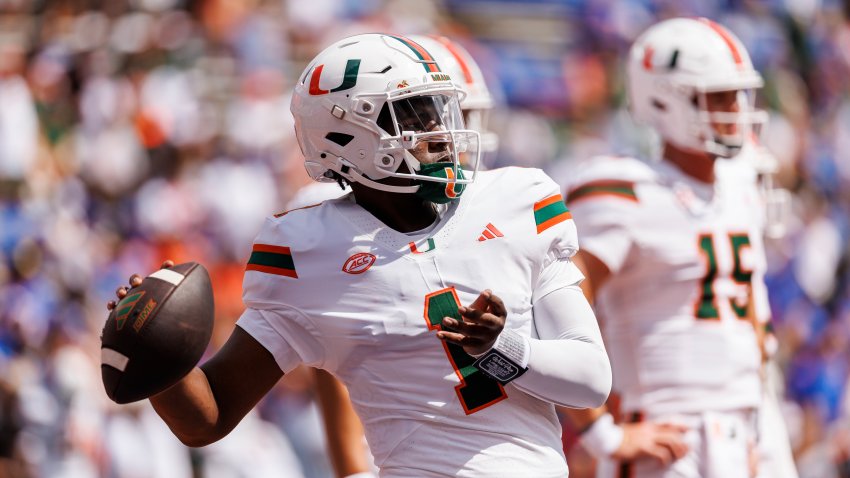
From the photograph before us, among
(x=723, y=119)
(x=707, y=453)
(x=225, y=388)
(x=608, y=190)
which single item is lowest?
(x=707, y=453)

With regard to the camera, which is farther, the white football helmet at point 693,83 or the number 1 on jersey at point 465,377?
the white football helmet at point 693,83

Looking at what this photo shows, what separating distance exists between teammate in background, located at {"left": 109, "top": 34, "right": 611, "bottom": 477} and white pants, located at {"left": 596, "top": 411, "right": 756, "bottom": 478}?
141 centimetres

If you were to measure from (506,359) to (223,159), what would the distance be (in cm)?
660

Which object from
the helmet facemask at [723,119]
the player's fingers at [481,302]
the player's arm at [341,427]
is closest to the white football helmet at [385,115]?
the player's fingers at [481,302]

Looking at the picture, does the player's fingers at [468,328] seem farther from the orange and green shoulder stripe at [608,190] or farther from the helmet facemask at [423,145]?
the orange and green shoulder stripe at [608,190]

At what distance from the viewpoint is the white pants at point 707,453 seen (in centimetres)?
427

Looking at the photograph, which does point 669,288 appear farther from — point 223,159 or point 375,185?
point 223,159

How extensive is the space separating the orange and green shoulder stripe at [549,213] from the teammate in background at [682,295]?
1.20m

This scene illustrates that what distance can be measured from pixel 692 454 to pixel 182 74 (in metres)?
6.07

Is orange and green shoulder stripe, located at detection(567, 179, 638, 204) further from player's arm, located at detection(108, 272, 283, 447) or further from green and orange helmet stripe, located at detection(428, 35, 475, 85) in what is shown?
player's arm, located at detection(108, 272, 283, 447)

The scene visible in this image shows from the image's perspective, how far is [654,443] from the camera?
14.0 feet

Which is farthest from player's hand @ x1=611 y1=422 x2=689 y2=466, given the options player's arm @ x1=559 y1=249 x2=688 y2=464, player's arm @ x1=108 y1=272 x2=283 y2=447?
player's arm @ x1=108 y1=272 x2=283 y2=447

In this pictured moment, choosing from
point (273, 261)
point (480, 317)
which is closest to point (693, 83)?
point (273, 261)

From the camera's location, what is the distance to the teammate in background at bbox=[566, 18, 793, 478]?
14.1ft
